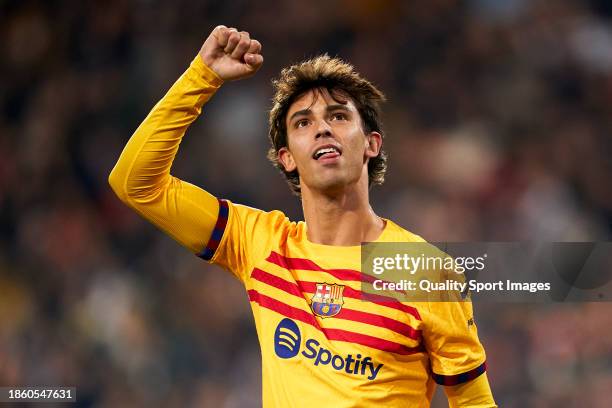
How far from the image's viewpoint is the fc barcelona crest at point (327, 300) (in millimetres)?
2746

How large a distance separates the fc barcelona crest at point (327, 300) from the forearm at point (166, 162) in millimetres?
472

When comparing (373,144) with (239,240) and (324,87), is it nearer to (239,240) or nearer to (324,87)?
(324,87)

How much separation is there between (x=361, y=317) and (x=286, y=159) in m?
0.74

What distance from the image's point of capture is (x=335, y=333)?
271 centimetres

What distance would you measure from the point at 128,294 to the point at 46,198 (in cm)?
108

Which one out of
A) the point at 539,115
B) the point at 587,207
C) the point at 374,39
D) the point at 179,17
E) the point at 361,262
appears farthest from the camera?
the point at 179,17

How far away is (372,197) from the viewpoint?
5.45m

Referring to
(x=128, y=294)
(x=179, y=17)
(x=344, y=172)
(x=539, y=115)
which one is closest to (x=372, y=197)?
(x=539, y=115)

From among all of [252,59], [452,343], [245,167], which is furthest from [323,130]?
[245,167]

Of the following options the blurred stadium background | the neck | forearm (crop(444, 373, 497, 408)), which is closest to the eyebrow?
the neck

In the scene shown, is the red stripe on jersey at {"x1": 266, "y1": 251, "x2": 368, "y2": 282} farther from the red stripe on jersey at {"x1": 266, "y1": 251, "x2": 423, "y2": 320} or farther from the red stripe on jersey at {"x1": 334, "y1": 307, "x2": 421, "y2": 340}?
the red stripe on jersey at {"x1": 334, "y1": 307, "x2": 421, "y2": 340}

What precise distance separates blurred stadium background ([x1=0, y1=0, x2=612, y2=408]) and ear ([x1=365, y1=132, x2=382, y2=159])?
204 centimetres

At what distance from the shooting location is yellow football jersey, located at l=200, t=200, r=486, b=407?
2650mm

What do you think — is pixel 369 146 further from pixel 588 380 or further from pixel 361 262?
pixel 588 380
